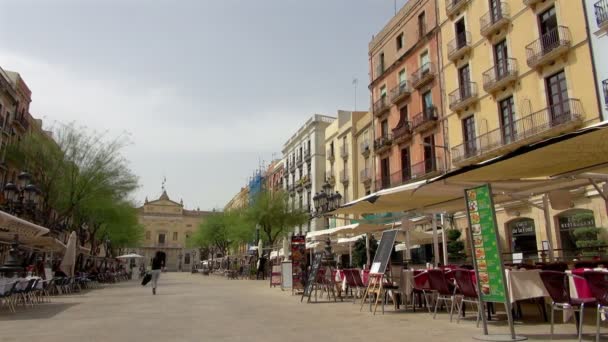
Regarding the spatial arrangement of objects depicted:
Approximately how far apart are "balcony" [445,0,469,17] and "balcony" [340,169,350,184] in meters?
16.2

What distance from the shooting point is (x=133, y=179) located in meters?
26.7

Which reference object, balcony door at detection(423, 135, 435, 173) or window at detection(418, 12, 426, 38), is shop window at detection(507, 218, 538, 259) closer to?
balcony door at detection(423, 135, 435, 173)

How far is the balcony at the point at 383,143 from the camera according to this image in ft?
92.5

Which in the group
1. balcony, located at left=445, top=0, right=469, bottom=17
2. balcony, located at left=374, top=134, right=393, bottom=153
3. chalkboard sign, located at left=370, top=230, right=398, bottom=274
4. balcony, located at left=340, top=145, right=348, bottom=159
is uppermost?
balcony, located at left=445, top=0, right=469, bottom=17

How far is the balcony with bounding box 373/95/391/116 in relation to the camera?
28.9 m

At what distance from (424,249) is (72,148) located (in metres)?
20.2

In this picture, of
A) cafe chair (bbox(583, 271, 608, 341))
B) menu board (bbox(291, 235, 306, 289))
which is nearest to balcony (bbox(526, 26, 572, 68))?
menu board (bbox(291, 235, 306, 289))

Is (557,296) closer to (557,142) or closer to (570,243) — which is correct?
(557,142)

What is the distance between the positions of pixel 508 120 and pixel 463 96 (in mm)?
3163

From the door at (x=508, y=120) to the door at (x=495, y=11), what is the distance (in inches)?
151

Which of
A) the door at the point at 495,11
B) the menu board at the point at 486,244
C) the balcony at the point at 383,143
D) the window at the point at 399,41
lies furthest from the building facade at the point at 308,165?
the menu board at the point at 486,244

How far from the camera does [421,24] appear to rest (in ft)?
86.4

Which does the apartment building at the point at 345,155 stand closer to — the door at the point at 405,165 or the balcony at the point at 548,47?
the door at the point at 405,165

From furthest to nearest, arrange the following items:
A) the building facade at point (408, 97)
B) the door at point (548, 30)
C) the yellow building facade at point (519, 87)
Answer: the building facade at point (408, 97), the door at point (548, 30), the yellow building facade at point (519, 87)
